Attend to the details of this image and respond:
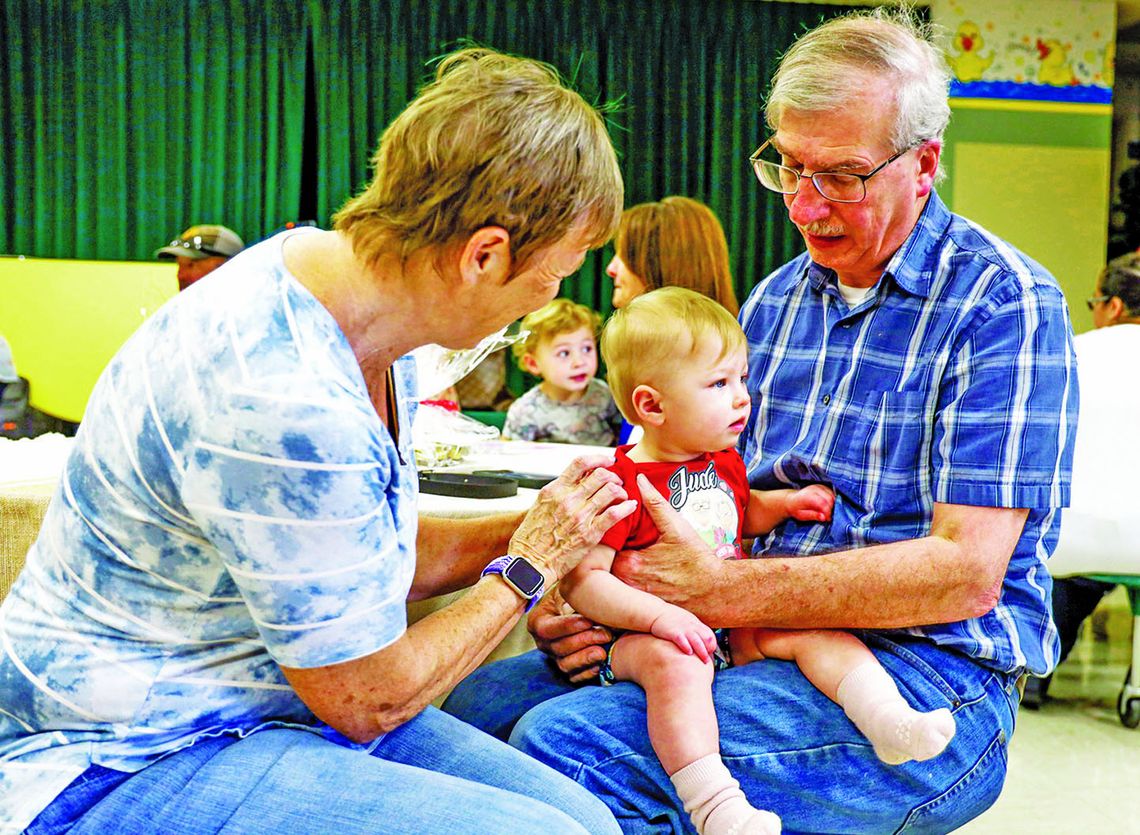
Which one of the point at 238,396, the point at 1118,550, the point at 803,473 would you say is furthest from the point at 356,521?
the point at 1118,550

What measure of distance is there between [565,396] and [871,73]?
2.65 metres

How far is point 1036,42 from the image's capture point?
6793 mm

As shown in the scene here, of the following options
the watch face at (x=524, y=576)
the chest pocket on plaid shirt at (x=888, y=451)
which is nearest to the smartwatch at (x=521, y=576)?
the watch face at (x=524, y=576)

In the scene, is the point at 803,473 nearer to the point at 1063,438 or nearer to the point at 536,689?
the point at 1063,438

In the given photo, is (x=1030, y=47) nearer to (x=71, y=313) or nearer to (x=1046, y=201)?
(x=1046, y=201)

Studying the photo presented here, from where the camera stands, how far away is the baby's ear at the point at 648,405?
168 cm

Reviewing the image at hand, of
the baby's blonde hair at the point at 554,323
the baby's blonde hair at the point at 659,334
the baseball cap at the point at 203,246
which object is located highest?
the baby's blonde hair at the point at 659,334

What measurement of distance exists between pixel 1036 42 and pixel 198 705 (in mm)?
6979

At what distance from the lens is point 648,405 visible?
170 cm

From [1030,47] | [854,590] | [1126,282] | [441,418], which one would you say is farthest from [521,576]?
[1030,47]

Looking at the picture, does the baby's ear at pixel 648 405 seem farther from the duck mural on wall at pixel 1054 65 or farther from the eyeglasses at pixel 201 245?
the duck mural on wall at pixel 1054 65

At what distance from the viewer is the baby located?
4.55 ft

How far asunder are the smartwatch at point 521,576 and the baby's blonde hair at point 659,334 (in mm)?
460

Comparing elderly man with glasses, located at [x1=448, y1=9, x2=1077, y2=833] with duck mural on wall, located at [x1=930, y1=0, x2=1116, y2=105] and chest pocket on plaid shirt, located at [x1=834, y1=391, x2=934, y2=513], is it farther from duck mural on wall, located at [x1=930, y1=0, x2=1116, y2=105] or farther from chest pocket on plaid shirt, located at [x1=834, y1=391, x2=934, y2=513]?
duck mural on wall, located at [x1=930, y1=0, x2=1116, y2=105]
